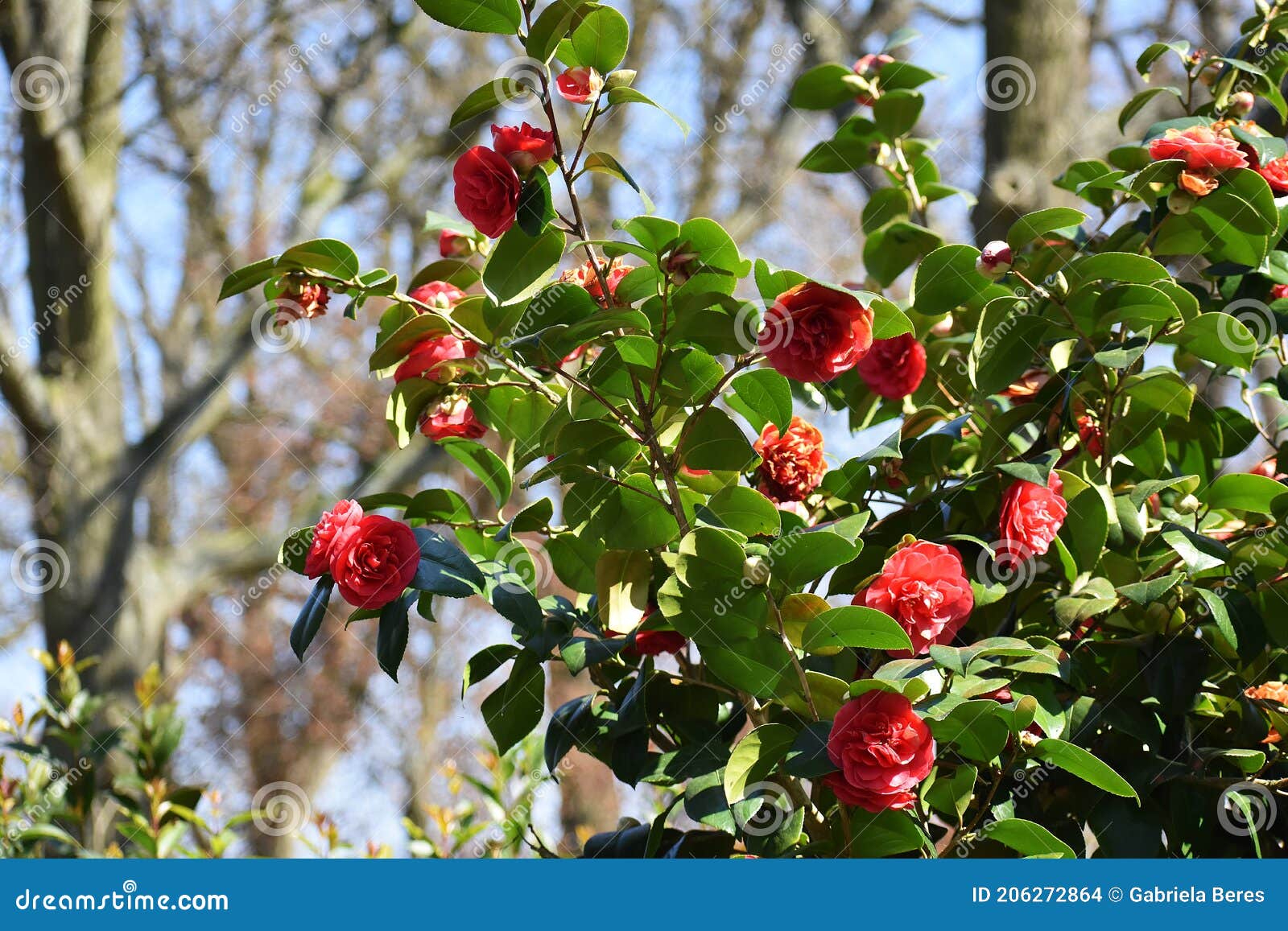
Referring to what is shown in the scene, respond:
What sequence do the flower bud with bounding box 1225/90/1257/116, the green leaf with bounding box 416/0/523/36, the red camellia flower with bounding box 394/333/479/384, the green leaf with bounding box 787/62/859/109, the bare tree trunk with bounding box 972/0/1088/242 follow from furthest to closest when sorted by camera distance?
the bare tree trunk with bounding box 972/0/1088/242, the green leaf with bounding box 787/62/859/109, the flower bud with bounding box 1225/90/1257/116, the red camellia flower with bounding box 394/333/479/384, the green leaf with bounding box 416/0/523/36

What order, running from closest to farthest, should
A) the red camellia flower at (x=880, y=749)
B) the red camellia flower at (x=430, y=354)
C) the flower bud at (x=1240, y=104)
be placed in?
1. the red camellia flower at (x=880, y=749)
2. the red camellia flower at (x=430, y=354)
3. the flower bud at (x=1240, y=104)

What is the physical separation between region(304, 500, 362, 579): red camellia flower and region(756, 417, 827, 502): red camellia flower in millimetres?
392

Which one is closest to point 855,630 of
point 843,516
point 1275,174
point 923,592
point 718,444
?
point 923,592

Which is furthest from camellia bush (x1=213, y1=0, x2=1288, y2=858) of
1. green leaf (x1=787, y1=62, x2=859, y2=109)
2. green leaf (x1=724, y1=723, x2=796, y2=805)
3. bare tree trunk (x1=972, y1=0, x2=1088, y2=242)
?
bare tree trunk (x1=972, y1=0, x2=1088, y2=242)

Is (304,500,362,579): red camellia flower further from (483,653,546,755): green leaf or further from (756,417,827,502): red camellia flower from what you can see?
(756,417,827,502): red camellia flower

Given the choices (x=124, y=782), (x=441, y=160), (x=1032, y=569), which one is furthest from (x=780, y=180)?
(x=1032, y=569)

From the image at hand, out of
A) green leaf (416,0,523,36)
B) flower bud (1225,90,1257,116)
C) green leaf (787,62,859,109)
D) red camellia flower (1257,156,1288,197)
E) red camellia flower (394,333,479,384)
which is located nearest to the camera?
green leaf (416,0,523,36)

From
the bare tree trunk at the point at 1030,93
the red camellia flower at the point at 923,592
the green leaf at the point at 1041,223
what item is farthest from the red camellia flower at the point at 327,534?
the bare tree trunk at the point at 1030,93

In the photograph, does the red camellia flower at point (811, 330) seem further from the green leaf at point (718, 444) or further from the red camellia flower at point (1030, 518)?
the red camellia flower at point (1030, 518)

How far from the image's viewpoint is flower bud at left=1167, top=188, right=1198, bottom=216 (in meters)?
1.06

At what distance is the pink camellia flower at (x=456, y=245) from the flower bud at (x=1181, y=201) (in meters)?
0.69

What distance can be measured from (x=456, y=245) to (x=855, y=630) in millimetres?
607

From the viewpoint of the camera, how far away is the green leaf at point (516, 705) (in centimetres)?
103
